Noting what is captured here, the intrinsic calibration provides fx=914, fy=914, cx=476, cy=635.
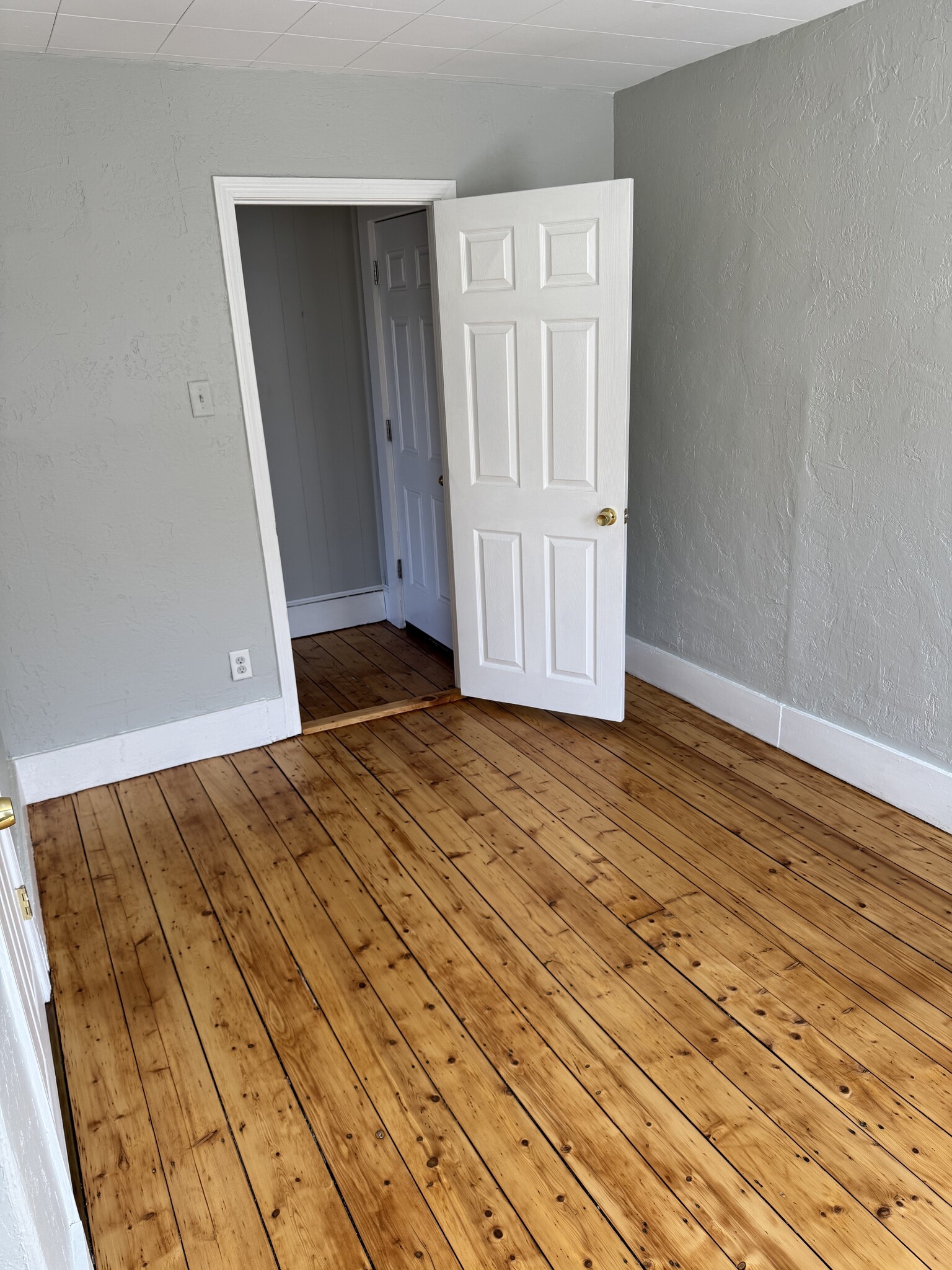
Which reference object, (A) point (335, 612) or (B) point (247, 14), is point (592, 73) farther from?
(A) point (335, 612)

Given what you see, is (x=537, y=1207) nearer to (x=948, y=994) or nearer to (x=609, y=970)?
(x=609, y=970)

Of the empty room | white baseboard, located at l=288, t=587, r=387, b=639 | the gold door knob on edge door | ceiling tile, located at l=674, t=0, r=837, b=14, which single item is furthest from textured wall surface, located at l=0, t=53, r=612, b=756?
the gold door knob on edge door

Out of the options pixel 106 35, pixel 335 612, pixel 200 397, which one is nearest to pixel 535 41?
pixel 106 35

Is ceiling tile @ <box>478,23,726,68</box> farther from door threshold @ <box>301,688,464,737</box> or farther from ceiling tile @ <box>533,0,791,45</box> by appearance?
door threshold @ <box>301,688,464,737</box>

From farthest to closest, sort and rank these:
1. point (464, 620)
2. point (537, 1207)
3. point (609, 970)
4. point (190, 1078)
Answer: point (464, 620)
point (609, 970)
point (190, 1078)
point (537, 1207)

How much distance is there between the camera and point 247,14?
8.25 feet

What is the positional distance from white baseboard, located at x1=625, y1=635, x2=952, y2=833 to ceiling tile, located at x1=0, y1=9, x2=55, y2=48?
123 inches

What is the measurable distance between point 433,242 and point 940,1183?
339 centimetres

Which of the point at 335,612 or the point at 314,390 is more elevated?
the point at 314,390

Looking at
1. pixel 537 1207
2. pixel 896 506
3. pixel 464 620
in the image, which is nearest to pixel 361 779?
pixel 464 620

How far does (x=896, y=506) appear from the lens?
9.48 feet

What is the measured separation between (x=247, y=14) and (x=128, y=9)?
0.31m

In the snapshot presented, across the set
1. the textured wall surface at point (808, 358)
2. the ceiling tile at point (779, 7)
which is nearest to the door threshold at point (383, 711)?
the textured wall surface at point (808, 358)

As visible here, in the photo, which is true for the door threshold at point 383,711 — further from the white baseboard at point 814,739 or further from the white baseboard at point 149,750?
the white baseboard at point 814,739
